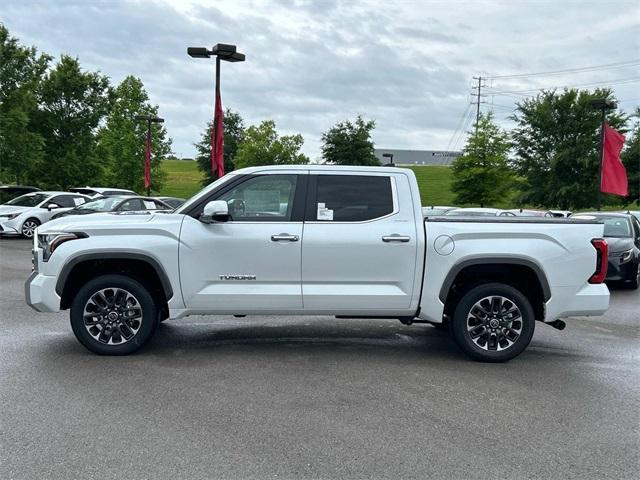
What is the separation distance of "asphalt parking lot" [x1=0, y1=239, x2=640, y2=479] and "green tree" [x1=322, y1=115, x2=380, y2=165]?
102 ft

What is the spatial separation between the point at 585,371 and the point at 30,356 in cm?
559

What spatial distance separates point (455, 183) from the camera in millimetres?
38938

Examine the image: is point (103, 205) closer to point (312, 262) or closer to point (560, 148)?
point (312, 262)

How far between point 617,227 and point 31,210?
1769cm

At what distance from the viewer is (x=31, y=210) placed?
65.1 ft

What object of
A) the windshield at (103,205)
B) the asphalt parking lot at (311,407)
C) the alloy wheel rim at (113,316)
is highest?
the windshield at (103,205)

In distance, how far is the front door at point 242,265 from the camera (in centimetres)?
588

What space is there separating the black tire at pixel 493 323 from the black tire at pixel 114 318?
3176 millimetres

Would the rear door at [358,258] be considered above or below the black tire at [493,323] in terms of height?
above

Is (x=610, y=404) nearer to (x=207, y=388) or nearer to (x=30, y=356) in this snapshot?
(x=207, y=388)

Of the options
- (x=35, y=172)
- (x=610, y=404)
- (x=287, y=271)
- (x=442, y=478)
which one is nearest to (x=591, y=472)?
(x=442, y=478)

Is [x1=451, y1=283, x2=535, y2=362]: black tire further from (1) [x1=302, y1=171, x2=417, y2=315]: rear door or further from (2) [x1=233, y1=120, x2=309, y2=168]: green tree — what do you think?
(2) [x1=233, y1=120, x2=309, y2=168]: green tree

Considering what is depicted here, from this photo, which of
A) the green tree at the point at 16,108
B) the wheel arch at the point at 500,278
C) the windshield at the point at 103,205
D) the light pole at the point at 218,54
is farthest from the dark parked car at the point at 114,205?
the wheel arch at the point at 500,278

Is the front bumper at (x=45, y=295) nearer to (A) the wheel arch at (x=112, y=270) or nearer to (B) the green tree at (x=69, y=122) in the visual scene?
(A) the wheel arch at (x=112, y=270)
